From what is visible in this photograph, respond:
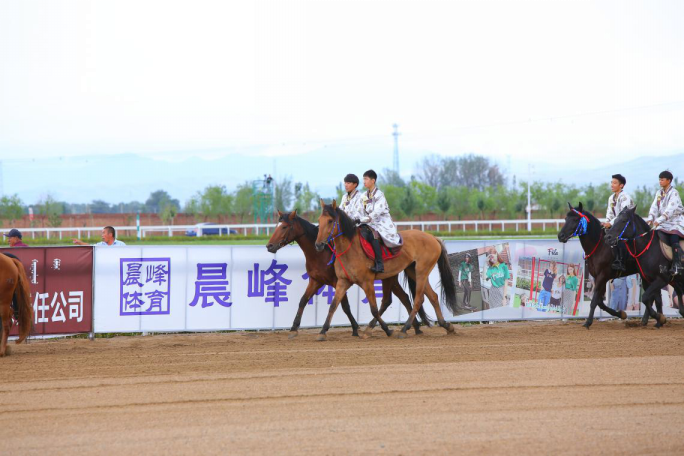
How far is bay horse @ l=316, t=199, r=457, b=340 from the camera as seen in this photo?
37.1 feet

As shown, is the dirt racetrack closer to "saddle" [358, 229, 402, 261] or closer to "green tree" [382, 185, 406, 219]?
"saddle" [358, 229, 402, 261]

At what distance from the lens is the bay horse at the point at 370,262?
11305mm

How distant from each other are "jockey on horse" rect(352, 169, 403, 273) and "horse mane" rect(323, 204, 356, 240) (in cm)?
19

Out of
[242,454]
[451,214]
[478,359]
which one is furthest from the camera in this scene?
[451,214]

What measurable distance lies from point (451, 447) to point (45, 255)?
834 cm

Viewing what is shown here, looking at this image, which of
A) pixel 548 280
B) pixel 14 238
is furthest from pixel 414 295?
pixel 14 238

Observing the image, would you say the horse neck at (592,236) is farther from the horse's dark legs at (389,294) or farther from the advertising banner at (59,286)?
the advertising banner at (59,286)

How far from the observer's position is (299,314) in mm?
11883

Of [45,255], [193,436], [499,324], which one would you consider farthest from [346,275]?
[193,436]

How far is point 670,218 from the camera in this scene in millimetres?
12945

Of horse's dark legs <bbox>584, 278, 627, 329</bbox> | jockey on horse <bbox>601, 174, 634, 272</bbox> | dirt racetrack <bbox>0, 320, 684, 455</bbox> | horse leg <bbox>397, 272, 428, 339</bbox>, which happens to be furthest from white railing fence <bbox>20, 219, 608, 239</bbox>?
dirt racetrack <bbox>0, 320, 684, 455</bbox>

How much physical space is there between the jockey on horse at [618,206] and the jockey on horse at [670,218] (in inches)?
19.9

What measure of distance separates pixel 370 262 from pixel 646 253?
5.06 meters

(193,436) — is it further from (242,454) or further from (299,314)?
(299,314)
